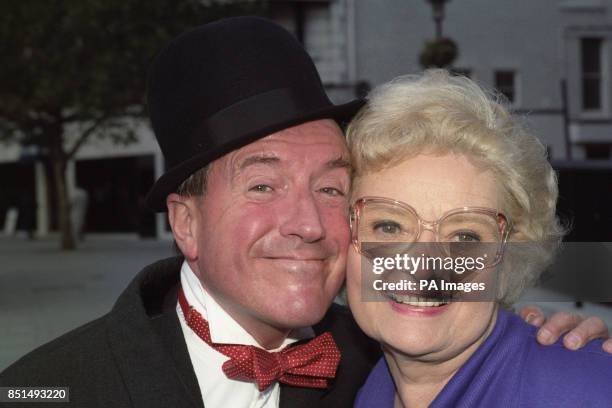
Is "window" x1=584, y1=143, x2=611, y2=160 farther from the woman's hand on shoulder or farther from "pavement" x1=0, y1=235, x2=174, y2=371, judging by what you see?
the woman's hand on shoulder

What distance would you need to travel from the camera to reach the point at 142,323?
2318mm

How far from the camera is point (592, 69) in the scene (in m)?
24.5

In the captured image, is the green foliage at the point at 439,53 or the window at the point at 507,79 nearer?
the green foliage at the point at 439,53

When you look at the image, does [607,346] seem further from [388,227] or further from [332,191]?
[332,191]

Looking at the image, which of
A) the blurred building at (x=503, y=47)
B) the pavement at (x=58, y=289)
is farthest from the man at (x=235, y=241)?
the blurred building at (x=503, y=47)

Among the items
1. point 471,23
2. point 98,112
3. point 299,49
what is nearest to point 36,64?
point 98,112

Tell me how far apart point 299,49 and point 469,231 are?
31.2 inches

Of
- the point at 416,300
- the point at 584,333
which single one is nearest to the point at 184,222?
the point at 416,300

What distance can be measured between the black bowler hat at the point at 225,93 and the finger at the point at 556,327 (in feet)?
2.74

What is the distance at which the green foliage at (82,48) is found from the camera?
16.9 m

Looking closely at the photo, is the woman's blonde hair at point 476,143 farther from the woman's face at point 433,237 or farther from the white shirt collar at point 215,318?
the white shirt collar at point 215,318

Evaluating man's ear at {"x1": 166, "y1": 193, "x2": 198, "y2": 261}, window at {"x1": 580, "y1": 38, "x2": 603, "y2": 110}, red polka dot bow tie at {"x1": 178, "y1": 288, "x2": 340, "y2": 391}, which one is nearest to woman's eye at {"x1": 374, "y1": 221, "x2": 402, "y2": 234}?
red polka dot bow tie at {"x1": 178, "y1": 288, "x2": 340, "y2": 391}

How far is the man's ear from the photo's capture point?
2.46 meters

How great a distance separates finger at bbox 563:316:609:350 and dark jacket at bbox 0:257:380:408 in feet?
2.62
